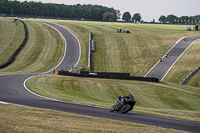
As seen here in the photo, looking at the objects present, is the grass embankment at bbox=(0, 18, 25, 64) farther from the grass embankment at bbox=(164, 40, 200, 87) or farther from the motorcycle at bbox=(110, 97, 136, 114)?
the motorcycle at bbox=(110, 97, 136, 114)

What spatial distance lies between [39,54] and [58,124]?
62.4 meters

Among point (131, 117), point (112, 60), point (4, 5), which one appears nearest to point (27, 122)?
point (131, 117)

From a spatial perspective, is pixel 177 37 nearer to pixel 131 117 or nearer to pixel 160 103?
pixel 160 103

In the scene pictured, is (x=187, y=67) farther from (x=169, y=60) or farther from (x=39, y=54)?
(x=39, y=54)

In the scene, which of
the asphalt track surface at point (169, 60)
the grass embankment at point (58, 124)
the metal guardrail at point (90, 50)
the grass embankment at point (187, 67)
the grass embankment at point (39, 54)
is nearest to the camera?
the grass embankment at point (58, 124)

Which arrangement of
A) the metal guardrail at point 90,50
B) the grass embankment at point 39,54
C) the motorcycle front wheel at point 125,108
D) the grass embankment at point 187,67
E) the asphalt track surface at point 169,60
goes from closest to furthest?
the motorcycle front wheel at point 125,108 → the grass embankment at point 187,67 → the asphalt track surface at point 169,60 → the grass embankment at point 39,54 → the metal guardrail at point 90,50

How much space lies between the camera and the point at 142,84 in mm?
42531

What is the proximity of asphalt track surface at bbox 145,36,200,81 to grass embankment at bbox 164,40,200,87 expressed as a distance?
3.94ft

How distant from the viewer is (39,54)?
73500 mm

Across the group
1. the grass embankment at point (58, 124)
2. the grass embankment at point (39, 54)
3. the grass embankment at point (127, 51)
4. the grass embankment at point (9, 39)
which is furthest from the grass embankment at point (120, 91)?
the grass embankment at point (9, 39)

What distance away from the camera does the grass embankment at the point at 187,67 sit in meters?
53.4

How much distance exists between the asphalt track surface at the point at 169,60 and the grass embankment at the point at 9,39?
34.8 m

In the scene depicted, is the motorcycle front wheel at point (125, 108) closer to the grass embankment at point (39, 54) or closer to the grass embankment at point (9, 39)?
the grass embankment at point (39, 54)

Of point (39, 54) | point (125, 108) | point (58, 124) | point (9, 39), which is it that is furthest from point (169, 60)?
point (58, 124)
